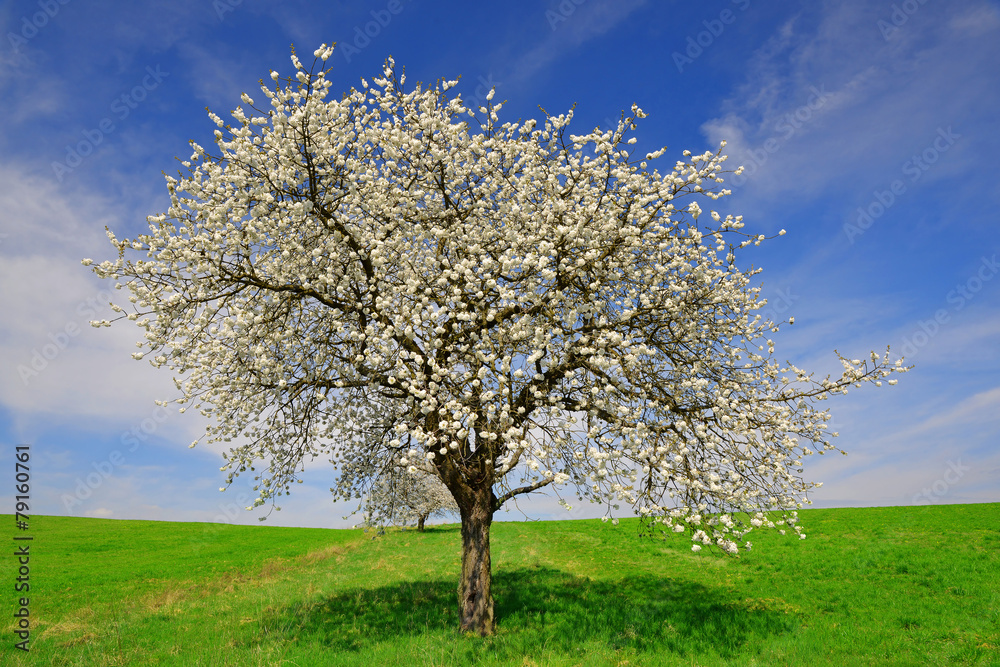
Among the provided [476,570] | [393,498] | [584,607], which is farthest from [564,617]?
[393,498]

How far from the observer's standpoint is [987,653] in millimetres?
12914

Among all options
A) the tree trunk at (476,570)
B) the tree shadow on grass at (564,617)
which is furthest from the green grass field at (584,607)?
the tree trunk at (476,570)

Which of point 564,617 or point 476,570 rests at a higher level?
point 476,570

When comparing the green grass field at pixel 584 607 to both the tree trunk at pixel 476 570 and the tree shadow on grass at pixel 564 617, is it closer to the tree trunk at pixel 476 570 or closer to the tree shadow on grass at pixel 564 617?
the tree shadow on grass at pixel 564 617

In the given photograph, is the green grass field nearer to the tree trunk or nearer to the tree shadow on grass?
the tree shadow on grass

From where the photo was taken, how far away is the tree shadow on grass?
1341cm

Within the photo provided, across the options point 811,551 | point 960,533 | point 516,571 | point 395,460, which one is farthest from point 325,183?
point 960,533

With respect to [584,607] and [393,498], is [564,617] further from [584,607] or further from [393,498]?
[393,498]

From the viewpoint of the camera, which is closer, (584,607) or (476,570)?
(476,570)

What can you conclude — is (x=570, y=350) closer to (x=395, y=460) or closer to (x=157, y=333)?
(x=395, y=460)

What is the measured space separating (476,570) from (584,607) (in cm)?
442

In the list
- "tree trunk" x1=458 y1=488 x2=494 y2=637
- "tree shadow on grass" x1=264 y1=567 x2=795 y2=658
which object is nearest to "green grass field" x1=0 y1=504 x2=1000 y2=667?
"tree shadow on grass" x1=264 y1=567 x2=795 y2=658

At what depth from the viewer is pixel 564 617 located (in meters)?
15.0

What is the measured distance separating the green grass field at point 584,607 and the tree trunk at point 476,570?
0.55 meters
